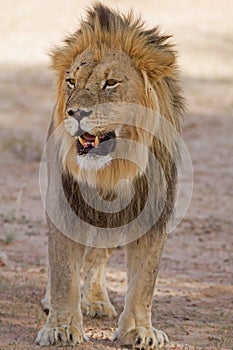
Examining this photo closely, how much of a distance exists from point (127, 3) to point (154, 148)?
624 inches

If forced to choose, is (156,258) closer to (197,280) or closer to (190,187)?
(197,280)

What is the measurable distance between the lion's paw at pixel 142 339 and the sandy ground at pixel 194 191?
0.30 ft

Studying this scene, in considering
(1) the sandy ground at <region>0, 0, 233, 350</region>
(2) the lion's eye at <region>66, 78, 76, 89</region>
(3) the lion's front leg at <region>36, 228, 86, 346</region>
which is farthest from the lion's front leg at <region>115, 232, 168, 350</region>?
(2) the lion's eye at <region>66, 78, 76, 89</region>

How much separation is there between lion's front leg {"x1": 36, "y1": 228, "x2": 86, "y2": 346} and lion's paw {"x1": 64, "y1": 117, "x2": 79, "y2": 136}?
0.56 metres

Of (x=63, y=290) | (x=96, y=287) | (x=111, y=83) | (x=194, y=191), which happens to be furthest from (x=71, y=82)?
(x=194, y=191)

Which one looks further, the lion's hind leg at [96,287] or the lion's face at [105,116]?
the lion's hind leg at [96,287]

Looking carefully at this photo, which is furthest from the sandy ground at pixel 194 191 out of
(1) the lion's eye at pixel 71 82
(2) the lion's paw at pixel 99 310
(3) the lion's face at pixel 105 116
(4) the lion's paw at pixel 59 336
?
(1) the lion's eye at pixel 71 82

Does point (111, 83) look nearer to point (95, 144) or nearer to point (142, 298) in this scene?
point (95, 144)

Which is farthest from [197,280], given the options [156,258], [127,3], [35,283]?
[127,3]

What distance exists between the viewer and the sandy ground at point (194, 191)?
5.43m

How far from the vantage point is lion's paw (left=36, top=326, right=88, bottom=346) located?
4508mm

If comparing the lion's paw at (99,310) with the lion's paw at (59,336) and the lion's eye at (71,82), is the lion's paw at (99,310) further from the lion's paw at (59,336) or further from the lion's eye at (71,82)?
the lion's eye at (71,82)

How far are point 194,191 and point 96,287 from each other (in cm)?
459

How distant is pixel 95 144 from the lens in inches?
169
